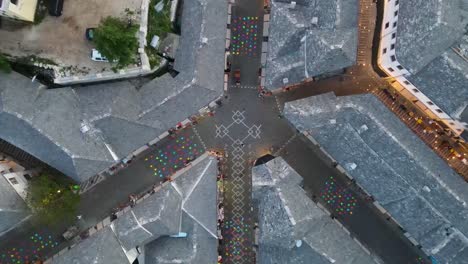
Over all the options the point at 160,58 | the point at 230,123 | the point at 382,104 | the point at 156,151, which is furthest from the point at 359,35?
the point at 156,151

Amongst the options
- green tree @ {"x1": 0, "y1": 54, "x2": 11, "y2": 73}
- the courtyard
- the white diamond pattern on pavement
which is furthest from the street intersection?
green tree @ {"x1": 0, "y1": 54, "x2": 11, "y2": 73}

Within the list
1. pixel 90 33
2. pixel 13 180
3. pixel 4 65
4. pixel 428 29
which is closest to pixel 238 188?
pixel 90 33

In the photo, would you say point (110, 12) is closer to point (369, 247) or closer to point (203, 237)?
point (203, 237)

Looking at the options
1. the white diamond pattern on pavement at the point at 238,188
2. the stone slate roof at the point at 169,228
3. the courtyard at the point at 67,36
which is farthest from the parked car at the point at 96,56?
the stone slate roof at the point at 169,228

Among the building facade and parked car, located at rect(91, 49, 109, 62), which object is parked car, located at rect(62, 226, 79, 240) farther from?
the building facade

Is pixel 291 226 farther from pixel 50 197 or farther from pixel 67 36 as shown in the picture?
pixel 67 36

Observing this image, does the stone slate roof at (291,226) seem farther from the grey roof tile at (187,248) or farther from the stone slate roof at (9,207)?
the stone slate roof at (9,207)
